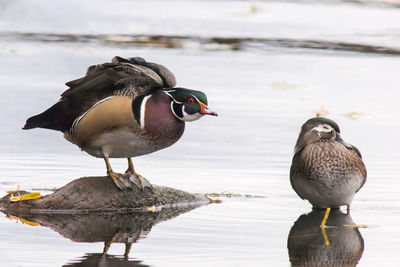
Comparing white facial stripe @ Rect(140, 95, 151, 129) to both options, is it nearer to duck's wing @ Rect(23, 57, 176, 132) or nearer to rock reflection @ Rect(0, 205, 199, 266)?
duck's wing @ Rect(23, 57, 176, 132)

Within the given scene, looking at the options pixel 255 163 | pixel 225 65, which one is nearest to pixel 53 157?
pixel 255 163

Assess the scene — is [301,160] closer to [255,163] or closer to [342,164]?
[342,164]

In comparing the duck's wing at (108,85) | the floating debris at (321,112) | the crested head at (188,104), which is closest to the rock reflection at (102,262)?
the crested head at (188,104)

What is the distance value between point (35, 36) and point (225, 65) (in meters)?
3.31

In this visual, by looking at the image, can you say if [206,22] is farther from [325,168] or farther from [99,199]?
[99,199]

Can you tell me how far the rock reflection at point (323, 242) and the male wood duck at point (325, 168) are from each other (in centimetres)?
14

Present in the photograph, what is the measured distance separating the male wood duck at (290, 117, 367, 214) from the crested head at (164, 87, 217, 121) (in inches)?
37.8

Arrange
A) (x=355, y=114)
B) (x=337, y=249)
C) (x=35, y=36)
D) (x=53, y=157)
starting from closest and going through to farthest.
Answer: (x=337, y=249) → (x=53, y=157) → (x=355, y=114) → (x=35, y=36)

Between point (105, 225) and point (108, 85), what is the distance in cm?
100

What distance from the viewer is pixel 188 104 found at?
21.4 ft

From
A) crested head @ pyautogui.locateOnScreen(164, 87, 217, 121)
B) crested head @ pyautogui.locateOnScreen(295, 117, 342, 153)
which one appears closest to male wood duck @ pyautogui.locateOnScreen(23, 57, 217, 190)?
crested head @ pyautogui.locateOnScreen(164, 87, 217, 121)

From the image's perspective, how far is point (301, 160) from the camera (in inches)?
281

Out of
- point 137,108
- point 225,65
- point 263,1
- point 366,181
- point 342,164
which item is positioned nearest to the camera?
point 137,108

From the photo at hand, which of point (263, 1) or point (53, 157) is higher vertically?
point (263, 1)
